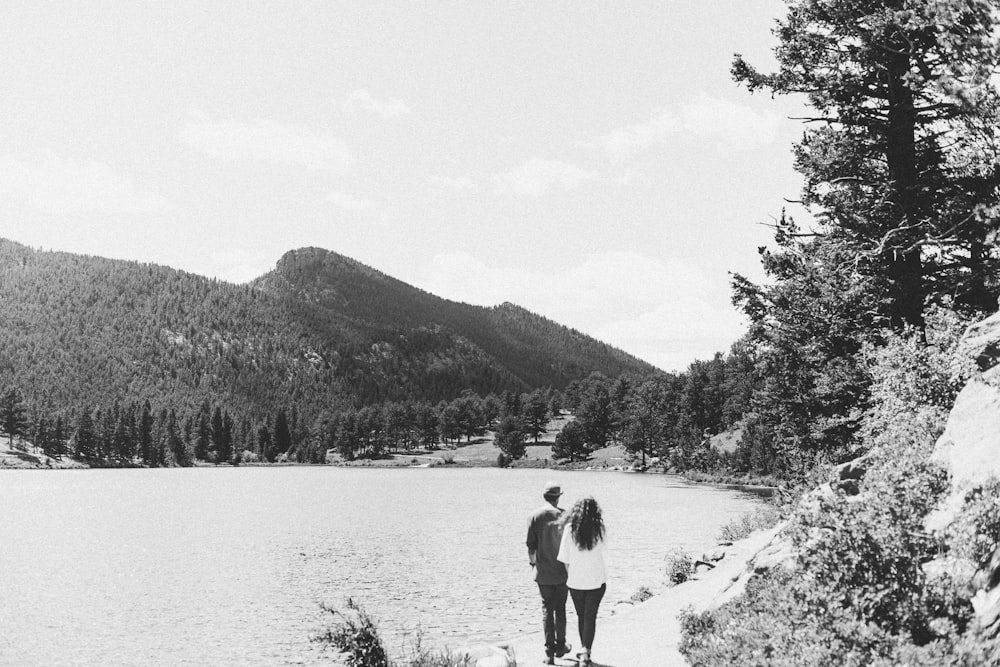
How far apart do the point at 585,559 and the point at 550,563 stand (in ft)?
2.83

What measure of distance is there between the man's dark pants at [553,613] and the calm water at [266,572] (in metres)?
3.53

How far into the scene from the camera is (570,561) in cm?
1302

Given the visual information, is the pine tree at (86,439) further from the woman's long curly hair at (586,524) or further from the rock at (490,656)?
the woman's long curly hair at (586,524)

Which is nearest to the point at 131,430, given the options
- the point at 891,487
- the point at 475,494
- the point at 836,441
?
the point at 475,494

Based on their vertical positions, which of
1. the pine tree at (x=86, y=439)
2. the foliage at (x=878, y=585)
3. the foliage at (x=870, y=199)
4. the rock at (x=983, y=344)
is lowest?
the pine tree at (x=86, y=439)

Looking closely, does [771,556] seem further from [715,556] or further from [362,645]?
[715,556]

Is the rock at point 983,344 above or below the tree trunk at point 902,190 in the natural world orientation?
below

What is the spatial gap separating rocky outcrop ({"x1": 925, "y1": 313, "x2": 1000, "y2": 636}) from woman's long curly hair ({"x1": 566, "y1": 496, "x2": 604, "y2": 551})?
4.80 metres

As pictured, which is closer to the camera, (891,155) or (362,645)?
(362,645)

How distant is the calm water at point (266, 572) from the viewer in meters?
23.9

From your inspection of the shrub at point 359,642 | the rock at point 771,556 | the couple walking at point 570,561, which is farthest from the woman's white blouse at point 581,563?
the rock at point 771,556

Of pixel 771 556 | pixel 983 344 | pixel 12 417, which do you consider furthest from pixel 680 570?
pixel 12 417

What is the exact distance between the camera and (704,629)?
45.0 ft

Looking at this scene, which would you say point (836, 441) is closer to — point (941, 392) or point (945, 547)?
point (941, 392)
